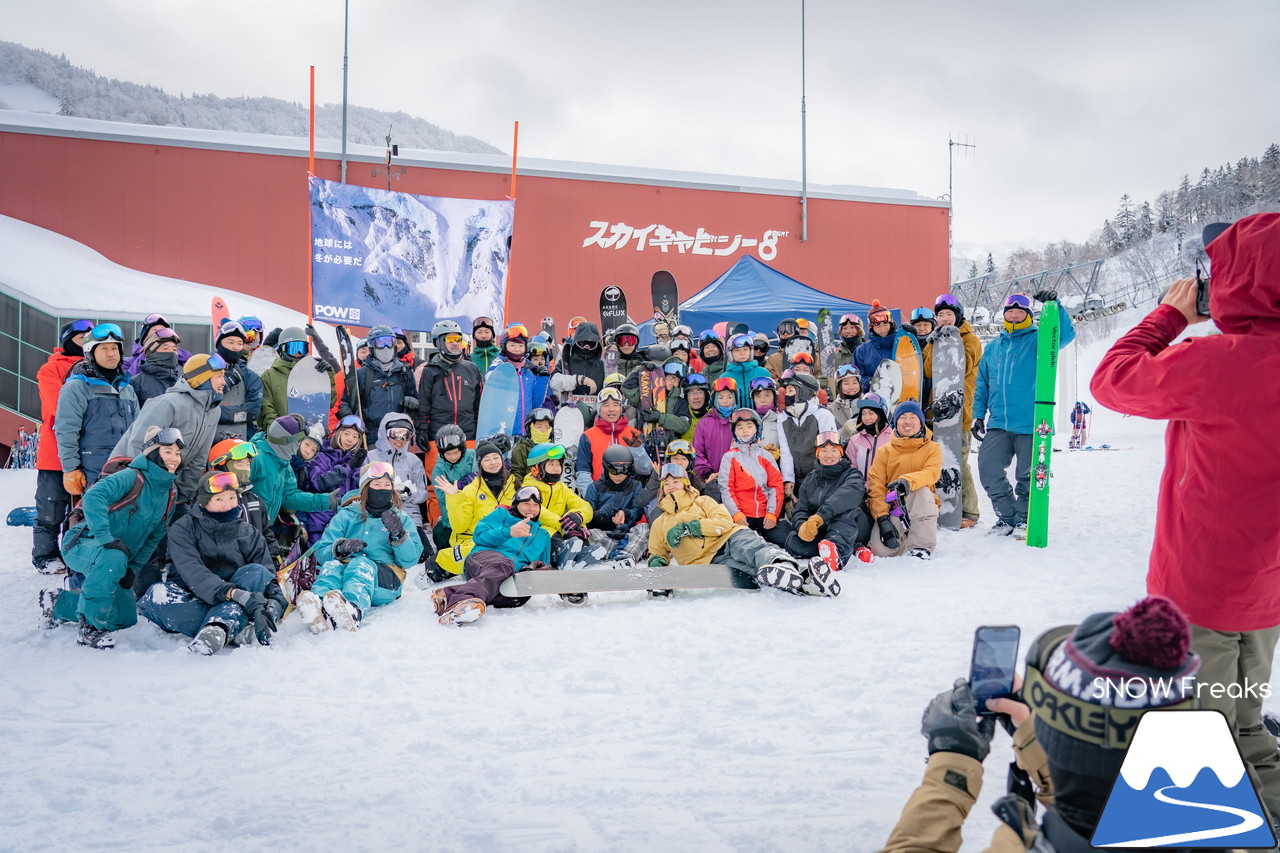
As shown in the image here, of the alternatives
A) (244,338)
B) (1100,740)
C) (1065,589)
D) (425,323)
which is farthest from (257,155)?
(1100,740)

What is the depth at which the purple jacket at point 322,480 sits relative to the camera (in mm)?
5219

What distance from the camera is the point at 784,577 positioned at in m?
4.33

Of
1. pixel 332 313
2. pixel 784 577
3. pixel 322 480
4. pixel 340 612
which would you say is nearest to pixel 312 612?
pixel 340 612

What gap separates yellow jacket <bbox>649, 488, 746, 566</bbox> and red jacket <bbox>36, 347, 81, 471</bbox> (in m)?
3.83

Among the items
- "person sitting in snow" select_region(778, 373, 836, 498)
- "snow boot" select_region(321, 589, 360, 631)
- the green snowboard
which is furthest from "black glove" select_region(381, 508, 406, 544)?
the green snowboard

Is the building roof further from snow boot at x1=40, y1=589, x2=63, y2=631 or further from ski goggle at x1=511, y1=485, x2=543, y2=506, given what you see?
snow boot at x1=40, y1=589, x2=63, y2=631

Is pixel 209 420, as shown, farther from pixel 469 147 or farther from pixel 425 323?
pixel 469 147

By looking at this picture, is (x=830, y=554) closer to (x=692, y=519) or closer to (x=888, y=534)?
(x=888, y=534)

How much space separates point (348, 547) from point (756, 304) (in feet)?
19.9

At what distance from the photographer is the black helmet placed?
209 inches

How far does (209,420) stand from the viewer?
4727 mm

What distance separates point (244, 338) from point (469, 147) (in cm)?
8445

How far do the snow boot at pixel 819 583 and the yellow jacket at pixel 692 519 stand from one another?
26.8 inches

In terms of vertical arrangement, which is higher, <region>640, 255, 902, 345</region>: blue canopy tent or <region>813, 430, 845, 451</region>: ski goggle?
<region>640, 255, 902, 345</region>: blue canopy tent
